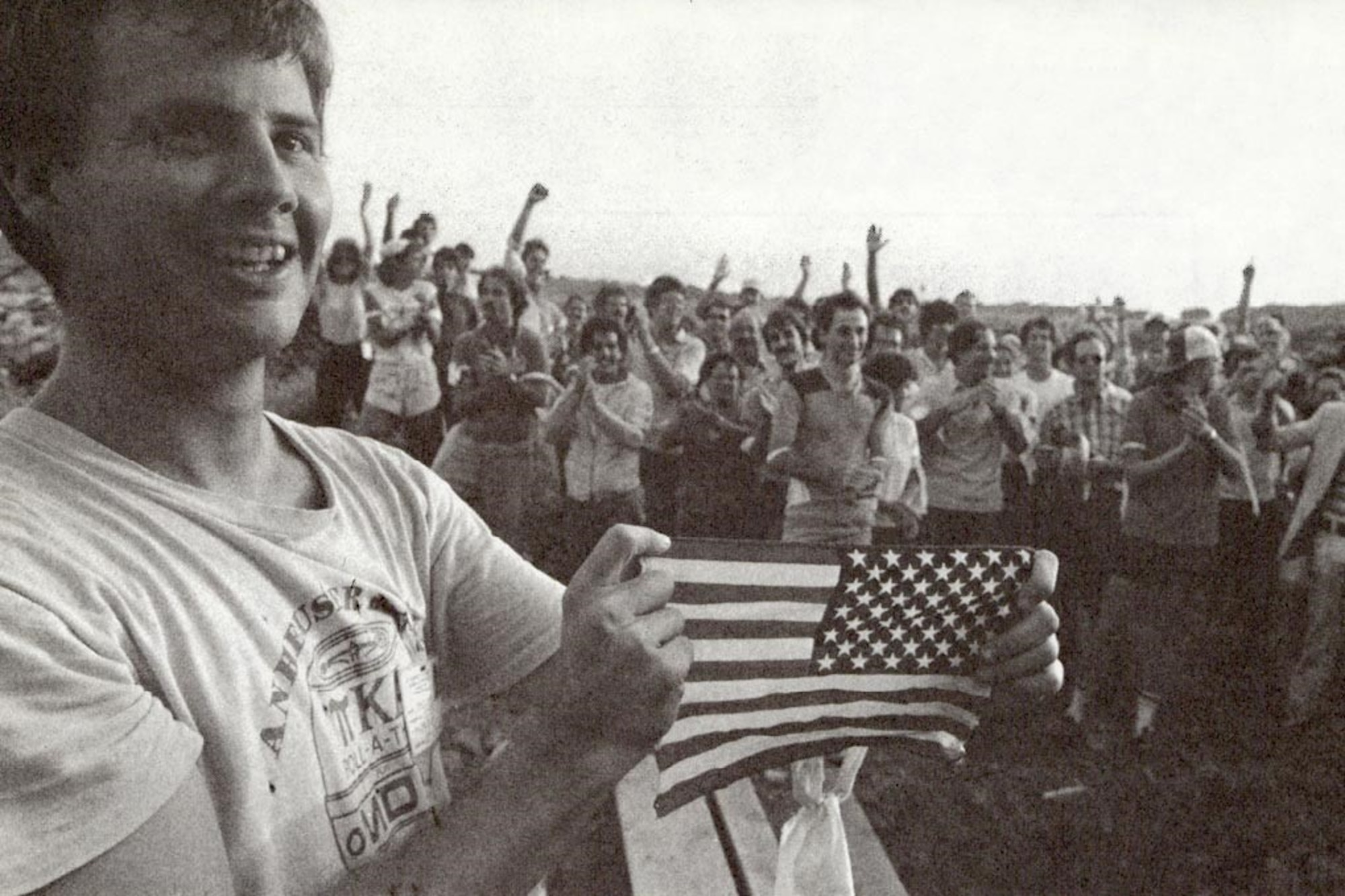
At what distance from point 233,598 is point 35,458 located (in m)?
0.23

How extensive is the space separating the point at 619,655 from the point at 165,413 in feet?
1.83

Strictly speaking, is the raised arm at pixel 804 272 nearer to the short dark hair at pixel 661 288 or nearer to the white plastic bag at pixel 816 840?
the short dark hair at pixel 661 288

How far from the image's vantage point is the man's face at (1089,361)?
637cm

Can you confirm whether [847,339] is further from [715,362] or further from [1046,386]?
[1046,386]

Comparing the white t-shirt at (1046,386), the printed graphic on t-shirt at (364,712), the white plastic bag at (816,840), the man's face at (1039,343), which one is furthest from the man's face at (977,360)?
the printed graphic on t-shirt at (364,712)

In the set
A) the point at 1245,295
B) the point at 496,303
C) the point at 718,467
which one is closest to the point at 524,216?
the point at 496,303

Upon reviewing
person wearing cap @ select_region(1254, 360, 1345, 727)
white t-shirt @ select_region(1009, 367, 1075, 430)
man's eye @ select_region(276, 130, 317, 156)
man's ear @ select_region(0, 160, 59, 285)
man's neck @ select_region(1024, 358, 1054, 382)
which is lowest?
person wearing cap @ select_region(1254, 360, 1345, 727)

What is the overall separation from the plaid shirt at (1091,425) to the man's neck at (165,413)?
19.1ft

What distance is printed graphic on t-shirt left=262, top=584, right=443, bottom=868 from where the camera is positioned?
116 centimetres

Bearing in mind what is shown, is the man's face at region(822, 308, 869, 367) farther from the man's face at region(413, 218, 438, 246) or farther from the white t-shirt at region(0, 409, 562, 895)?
the man's face at region(413, 218, 438, 246)

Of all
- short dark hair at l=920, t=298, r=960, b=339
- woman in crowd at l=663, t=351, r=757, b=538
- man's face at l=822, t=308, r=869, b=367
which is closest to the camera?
man's face at l=822, t=308, r=869, b=367

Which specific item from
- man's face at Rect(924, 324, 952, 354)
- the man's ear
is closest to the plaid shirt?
man's face at Rect(924, 324, 952, 354)

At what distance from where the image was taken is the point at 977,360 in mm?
6270

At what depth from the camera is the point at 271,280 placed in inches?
48.1
